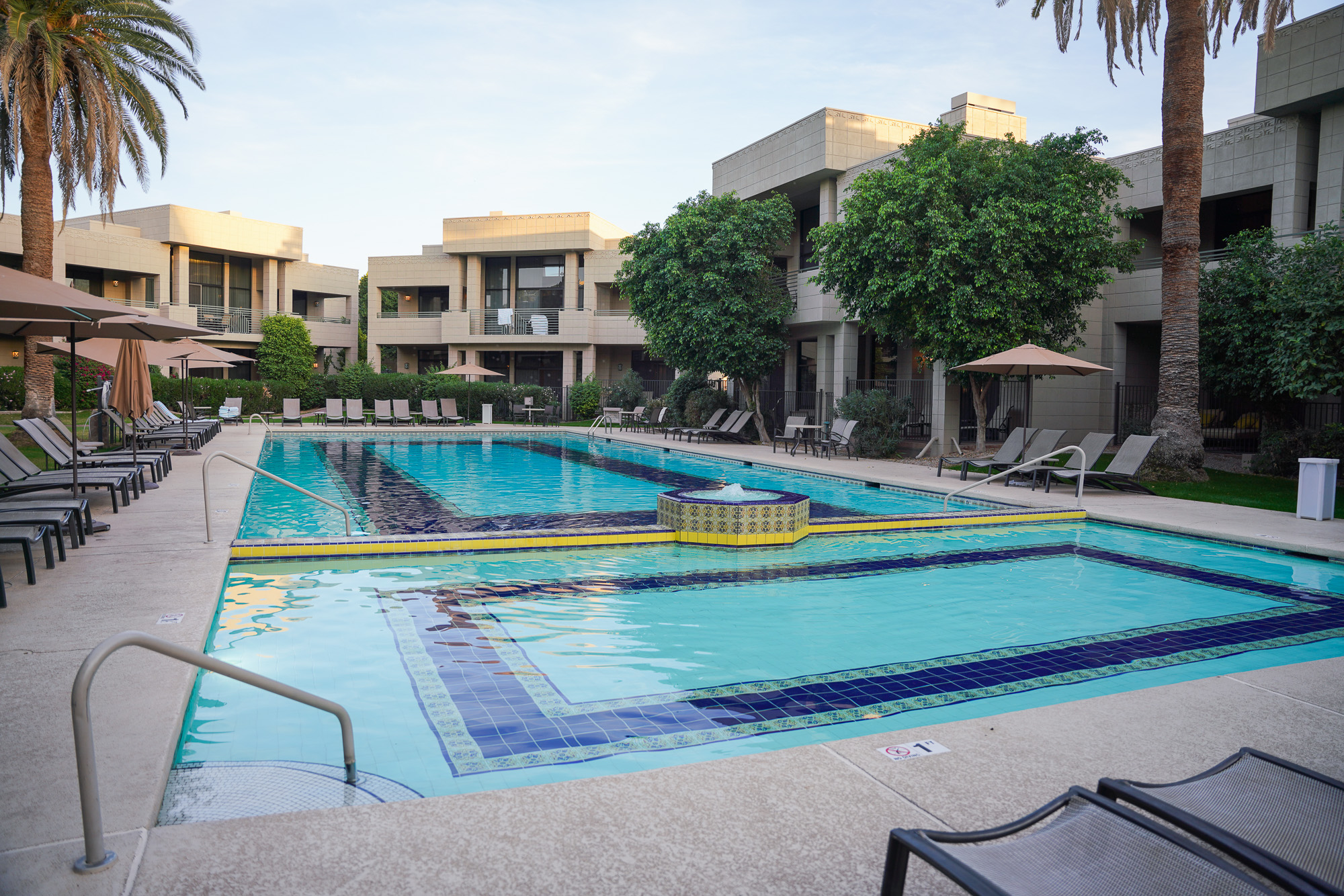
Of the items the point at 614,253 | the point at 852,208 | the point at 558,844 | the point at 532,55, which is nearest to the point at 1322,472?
the point at 852,208

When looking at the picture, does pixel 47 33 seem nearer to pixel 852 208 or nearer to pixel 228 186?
pixel 852 208

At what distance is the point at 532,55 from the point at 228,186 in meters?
21.1

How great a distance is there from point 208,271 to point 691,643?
139 ft

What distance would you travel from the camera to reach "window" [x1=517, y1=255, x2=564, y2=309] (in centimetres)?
3931

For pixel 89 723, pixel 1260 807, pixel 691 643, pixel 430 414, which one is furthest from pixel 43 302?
pixel 430 414

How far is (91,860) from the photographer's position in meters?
2.43

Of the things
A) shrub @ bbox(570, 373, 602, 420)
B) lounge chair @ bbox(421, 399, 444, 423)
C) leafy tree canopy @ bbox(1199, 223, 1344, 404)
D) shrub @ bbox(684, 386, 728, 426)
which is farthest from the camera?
shrub @ bbox(570, 373, 602, 420)

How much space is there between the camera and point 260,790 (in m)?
3.34

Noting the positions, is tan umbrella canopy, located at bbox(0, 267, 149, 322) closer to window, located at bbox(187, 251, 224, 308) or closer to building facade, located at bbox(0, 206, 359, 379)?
building facade, located at bbox(0, 206, 359, 379)

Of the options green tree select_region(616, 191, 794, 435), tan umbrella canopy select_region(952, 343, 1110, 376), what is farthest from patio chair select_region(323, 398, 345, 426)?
tan umbrella canopy select_region(952, 343, 1110, 376)

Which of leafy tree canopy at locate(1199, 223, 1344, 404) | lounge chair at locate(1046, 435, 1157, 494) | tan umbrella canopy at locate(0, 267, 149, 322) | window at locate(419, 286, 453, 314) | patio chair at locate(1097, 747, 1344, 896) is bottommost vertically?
patio chair at locate(1097, 747, 1344, 896)

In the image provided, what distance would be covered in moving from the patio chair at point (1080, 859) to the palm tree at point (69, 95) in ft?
58.2

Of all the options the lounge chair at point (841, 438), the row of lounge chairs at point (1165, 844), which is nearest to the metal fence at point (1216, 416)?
the lounge chair at point (841, 438)

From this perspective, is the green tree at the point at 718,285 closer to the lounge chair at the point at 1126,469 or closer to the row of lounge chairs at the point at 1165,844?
the lounge chair at the point at 1126,469
